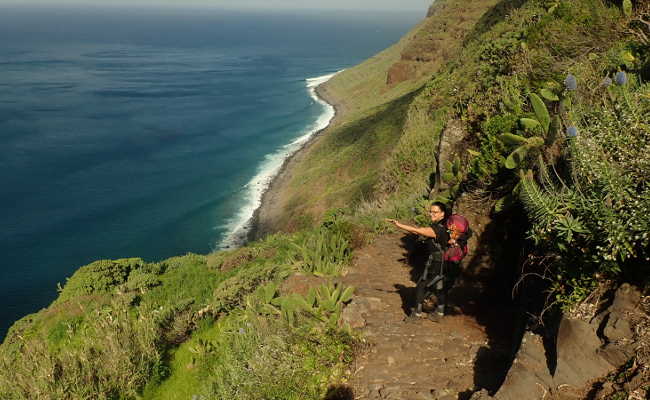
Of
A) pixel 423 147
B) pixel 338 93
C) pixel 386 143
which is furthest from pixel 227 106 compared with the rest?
pixel 423 147

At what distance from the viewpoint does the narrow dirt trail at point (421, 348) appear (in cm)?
499

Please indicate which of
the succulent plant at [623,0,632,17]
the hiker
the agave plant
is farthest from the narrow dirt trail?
the succulent plant at [623,0,632,17]

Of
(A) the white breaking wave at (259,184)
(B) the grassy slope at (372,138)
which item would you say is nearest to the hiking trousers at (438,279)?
(B) the grassy slope at (372,138)

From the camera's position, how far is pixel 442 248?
5.97m

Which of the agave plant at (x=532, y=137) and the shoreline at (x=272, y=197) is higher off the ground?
the agave plant at (x=532, y=137)

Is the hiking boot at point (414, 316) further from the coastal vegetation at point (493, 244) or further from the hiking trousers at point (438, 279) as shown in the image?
the coastal vegetation at point (493, 244)

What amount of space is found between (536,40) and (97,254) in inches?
1399

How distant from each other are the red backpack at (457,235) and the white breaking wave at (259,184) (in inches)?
1285

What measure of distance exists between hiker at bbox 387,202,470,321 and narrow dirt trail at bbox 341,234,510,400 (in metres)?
0.47

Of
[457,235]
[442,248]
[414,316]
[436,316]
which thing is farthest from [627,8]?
[414,316]

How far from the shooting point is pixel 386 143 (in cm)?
3975

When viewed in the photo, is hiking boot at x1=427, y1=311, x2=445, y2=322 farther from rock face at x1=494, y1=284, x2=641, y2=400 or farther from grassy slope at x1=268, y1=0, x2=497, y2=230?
grassy slope at x1=268, y1=0, x2=497, y2=230

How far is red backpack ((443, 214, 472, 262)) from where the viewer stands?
5.77 metres

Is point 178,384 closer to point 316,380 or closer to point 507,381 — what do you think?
point 316,380
